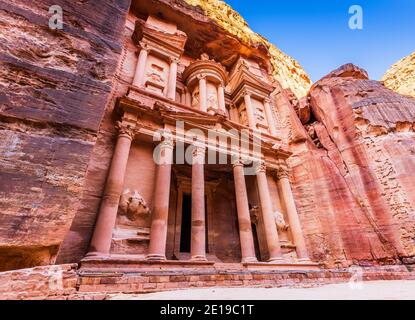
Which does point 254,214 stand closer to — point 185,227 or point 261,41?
point 185,227

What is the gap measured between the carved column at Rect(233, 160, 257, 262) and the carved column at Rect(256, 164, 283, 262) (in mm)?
1032

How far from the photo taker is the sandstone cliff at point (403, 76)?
861 inches

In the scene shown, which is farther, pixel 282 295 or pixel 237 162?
pixel 237 162

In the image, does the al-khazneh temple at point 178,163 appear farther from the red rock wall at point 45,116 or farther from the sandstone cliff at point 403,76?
the sandstone cliff at point 403,76

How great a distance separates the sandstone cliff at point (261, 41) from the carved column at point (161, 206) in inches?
536

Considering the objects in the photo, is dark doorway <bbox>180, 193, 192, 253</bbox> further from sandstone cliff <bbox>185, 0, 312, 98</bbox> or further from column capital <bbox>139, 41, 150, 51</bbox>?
sandstone cliff <bbox>185, 0, 312, 98</bbox>

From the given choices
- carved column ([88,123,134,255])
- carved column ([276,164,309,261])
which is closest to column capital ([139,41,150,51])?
carved column ([88,123,134,255])

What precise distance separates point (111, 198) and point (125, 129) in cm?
280

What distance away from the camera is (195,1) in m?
20.7

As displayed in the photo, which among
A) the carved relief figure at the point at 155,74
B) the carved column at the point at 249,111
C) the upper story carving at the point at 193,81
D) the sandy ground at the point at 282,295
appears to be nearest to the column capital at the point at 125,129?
the upper story carving at the point at 193,81

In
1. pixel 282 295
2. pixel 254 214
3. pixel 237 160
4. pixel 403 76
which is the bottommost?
pixel 282 295

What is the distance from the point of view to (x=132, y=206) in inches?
302

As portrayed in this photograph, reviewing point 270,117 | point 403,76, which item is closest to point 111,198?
point 270,117
